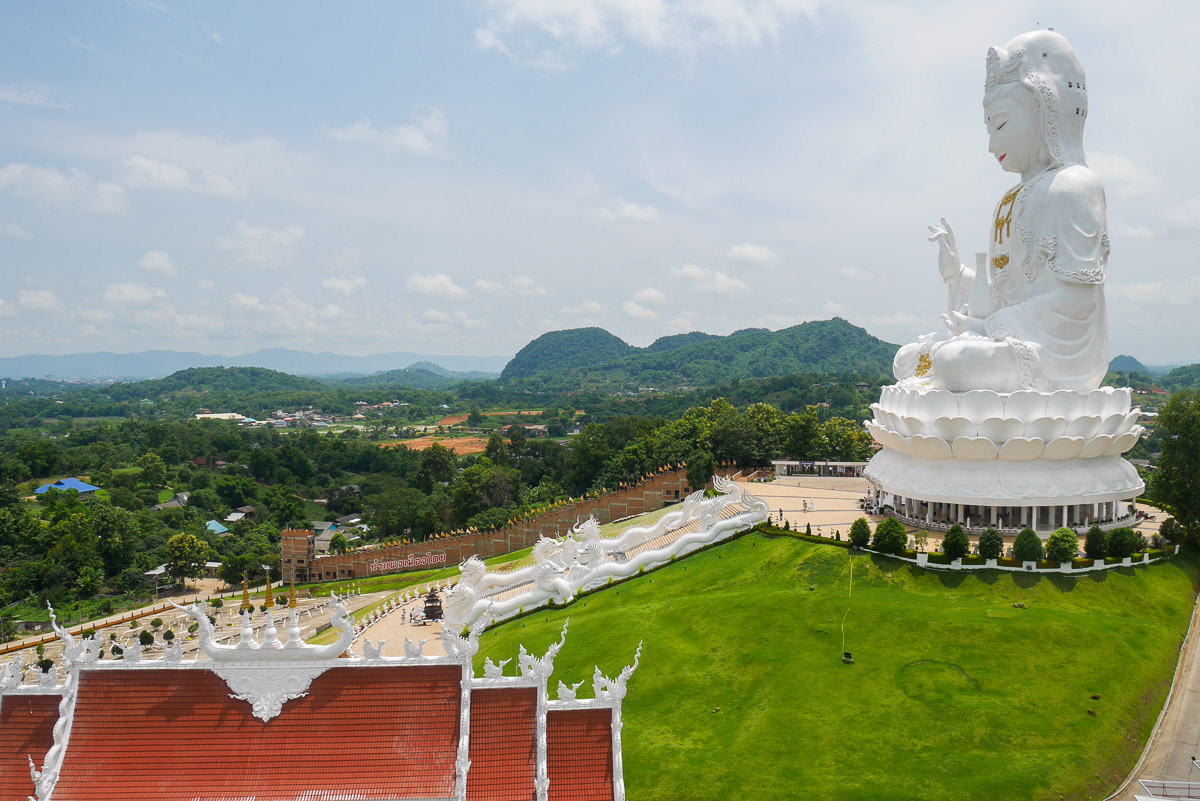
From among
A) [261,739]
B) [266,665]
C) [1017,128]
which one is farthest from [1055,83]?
[261,739]

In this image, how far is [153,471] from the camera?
7500cm

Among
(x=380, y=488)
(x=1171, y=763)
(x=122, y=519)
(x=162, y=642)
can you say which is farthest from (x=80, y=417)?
(x=1171, y=763)

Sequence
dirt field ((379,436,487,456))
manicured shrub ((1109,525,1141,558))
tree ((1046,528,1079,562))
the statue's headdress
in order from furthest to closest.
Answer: dirt field ((379,436,487,456)) → the statue's headdress → manicured shrub ((1109,525,1141,558)) → tree ((1046,528,1079,562))

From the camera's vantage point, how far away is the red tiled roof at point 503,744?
10734mm

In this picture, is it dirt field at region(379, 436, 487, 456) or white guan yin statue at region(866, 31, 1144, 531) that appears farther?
dirt field at region(379, 436, 487, 456)

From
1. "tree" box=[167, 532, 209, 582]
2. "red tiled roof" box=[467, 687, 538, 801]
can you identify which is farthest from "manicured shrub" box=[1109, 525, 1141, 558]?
"tree" box=[167, 532, 209, 582]

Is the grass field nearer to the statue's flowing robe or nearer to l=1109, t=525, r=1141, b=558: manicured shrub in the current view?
l=1109, t=525, r=1141, b=558: manicured shrub

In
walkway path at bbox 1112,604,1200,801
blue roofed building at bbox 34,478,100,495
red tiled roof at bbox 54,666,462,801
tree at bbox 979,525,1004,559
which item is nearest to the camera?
red tiled roof at bbox 54,666,462,801

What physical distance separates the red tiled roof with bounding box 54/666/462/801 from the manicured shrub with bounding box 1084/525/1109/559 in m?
19.2

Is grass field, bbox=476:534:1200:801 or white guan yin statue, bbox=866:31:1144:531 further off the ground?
white guan yin statue, bbox=866:31:1144:531

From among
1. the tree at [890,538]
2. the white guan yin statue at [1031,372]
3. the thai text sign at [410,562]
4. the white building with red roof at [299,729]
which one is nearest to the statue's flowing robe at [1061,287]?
the white guan yin statue at [1031,372]

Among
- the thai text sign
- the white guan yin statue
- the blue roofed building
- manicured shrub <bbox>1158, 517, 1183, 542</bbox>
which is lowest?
the thai text sign

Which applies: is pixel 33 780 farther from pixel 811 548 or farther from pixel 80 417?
pixel 80 417

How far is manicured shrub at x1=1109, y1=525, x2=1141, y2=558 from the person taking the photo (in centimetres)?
2253
